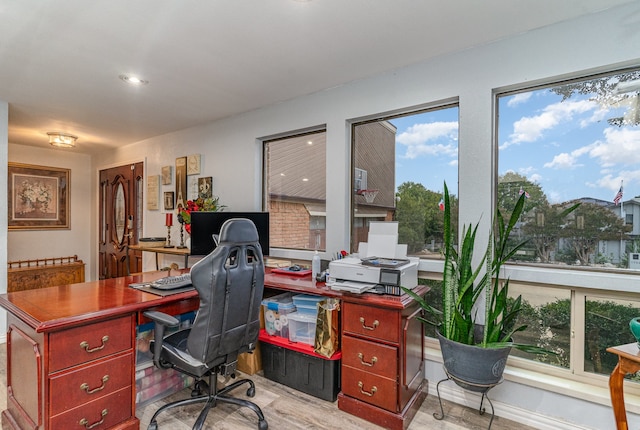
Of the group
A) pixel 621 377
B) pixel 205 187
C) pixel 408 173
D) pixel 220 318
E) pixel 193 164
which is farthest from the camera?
pixel 193 164

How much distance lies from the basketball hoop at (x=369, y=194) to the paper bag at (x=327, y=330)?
986 millimetres

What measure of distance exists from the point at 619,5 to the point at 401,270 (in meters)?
1.90

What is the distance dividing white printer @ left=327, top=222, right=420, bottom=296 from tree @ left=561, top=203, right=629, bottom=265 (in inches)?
37.5

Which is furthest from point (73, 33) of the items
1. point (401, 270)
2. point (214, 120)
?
point (401, 270)

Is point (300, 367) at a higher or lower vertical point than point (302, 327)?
lower

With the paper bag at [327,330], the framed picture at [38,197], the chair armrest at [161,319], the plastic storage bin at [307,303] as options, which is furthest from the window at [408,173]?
the framed picture at [38,197]

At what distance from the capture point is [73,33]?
2002 millimetres

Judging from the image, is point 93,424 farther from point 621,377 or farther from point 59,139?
point 59,139

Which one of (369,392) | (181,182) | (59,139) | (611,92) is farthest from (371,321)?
(59,139)

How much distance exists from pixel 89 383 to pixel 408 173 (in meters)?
2.45

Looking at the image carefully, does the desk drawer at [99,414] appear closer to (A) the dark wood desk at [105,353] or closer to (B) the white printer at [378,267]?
(A) the dark wood desk at [105,353]

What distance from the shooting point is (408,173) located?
2.57 metres

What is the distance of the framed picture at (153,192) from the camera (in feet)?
14.7

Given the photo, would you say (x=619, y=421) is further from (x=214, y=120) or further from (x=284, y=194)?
(x=214, y=120)
